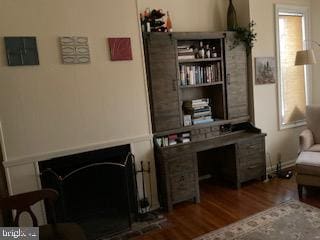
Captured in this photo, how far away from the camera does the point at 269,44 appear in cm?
369

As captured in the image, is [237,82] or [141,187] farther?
[237,82]

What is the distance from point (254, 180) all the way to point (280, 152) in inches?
26.0

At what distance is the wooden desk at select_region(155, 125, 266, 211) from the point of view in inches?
118

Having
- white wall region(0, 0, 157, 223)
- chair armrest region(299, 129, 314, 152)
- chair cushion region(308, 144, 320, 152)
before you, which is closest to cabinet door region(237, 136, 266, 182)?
chair armrest region(299, 129, 314, 152)

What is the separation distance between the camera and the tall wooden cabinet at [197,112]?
9.86 ft

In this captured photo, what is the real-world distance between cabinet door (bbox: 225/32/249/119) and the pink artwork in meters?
1.33

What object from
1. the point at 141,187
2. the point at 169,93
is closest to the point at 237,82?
the point at 169,93

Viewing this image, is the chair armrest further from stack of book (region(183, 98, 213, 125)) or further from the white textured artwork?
the white textured artwork

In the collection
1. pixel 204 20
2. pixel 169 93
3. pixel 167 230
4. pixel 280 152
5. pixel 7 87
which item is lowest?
pixel 167 230

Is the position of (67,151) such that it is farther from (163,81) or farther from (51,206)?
(163,81)

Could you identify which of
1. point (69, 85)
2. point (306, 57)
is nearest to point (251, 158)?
point (306, 57)

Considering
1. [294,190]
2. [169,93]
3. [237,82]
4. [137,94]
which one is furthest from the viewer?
[237,82]

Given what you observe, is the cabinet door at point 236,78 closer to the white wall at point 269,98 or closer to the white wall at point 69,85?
Result: the white wall at point 269,98

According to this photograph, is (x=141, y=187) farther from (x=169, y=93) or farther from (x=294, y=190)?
(x=294, y=190)
